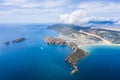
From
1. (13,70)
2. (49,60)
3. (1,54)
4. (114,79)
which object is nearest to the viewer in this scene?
(114,79)

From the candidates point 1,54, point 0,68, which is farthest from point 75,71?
point 1,54

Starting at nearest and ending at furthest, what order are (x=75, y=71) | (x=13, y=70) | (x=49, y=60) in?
(x=75, y=71), (x=13, y=70), (x=49, y=60)

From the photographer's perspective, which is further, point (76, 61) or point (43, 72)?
point (76, 61)

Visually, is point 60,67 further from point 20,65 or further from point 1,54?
point 1,54

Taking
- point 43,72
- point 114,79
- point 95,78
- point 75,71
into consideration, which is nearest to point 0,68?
point 43,72

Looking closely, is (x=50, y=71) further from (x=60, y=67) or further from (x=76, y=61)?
(x=76, y=61)

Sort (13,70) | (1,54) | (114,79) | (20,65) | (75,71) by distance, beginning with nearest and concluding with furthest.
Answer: (114,79) < (75,71) < (13,70) < (20,65) < (1,54)

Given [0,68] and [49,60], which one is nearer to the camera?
[0,68]

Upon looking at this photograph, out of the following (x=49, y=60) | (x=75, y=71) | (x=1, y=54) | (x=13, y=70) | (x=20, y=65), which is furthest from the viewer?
(x=1, y=54)
